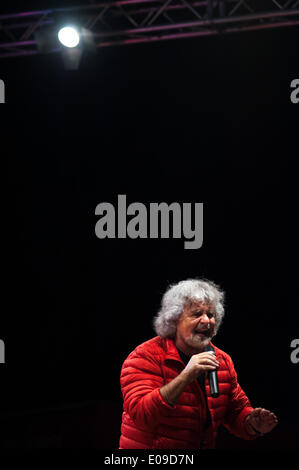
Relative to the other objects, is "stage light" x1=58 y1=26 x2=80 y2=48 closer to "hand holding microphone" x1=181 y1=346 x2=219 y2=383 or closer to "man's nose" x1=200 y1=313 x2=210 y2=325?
"man's nose" x1=200 y1=313 x2=210 y2=325

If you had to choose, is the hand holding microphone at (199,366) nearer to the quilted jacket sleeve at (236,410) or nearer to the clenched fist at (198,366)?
the clenched fist at (198,366)

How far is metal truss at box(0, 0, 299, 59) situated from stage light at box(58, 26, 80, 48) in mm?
82

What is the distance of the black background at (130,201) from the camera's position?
476 centimetres

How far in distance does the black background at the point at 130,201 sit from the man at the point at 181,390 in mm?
2175

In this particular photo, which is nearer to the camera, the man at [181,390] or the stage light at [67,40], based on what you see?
the man at [181,390]

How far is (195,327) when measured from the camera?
2.46m

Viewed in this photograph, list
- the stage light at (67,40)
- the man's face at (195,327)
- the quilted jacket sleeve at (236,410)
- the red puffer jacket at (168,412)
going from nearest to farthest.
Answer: the red puffer jacket at (168,412) → the man's face at (195,327) → the quilted jacket sleeve at (236,410) → the stage light at (67,40)

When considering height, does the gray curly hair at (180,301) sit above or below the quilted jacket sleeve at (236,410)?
above

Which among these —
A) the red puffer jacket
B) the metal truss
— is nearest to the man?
the red puffer jacket

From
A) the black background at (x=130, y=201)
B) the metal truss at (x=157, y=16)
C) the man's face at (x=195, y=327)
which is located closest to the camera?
the man's face at (x=195, y=327)

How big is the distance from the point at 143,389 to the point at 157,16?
2.92 meters

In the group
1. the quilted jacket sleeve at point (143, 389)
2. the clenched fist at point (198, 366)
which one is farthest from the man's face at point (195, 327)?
the clenched fist at point (198, 366)
